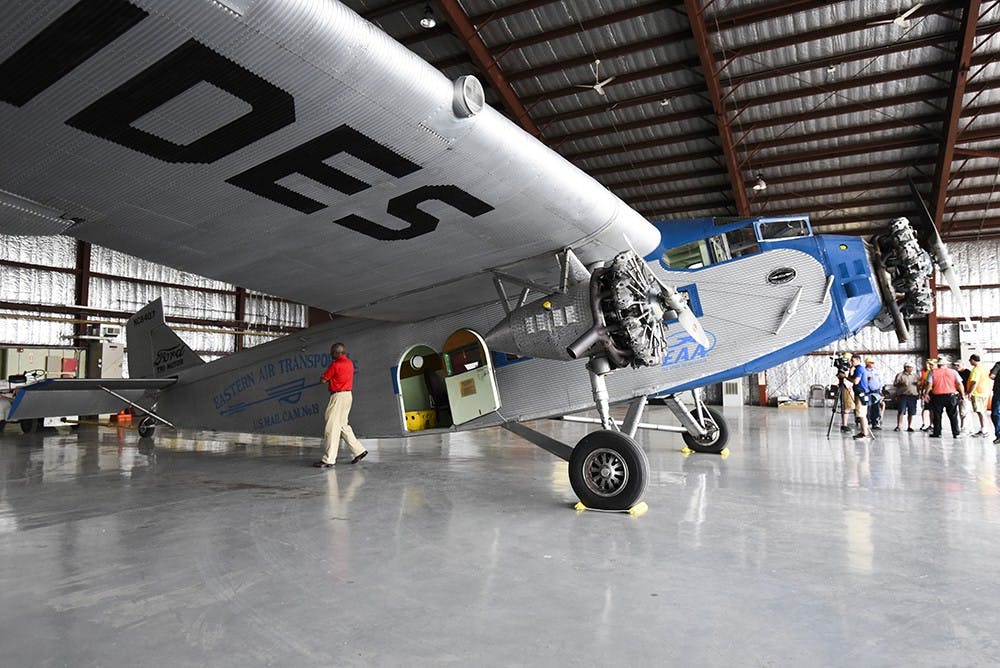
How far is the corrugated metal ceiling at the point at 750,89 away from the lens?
14.4 m

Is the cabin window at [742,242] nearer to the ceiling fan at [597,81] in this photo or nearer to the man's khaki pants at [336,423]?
the man's khaki pants at [336,423]

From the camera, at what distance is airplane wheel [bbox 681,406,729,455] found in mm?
8695

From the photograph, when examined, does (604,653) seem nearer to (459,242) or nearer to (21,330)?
(459,242)

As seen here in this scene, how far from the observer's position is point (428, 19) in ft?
45.8

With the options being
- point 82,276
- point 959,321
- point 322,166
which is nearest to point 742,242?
point 322,166

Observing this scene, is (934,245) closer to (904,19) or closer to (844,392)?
(844,392)

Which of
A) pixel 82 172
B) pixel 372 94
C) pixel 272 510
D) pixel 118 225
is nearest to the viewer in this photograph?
pixel 372 94

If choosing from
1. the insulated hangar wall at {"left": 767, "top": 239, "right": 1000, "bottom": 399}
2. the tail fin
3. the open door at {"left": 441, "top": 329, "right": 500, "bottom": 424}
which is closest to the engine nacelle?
the open door at {"left": 441, "top": 329, "right": 500, "bottom": 424}

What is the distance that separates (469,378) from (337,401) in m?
2.01

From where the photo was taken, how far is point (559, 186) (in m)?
4.35

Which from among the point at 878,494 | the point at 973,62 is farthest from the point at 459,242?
the point at 973,62

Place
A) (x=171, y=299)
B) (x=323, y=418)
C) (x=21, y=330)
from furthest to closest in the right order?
1. (x=171, y=299)
2. (x=21, y=330)
3. (x=323, y=418)

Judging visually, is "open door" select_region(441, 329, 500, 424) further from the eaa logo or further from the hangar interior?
the eaa logo

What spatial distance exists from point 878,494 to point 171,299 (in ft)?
95.1
